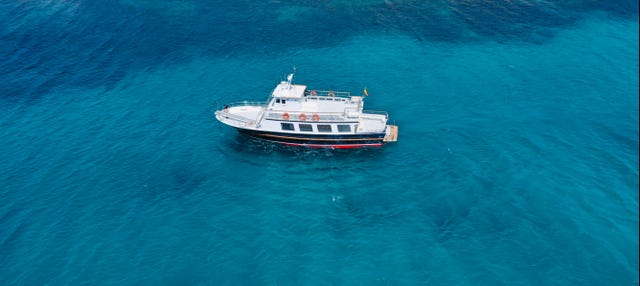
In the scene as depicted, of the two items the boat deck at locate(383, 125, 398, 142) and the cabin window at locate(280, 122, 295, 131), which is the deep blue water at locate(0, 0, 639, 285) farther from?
the cabin window at locate(280, 122, 295, 131)

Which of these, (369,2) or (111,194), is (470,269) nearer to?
(111,194)

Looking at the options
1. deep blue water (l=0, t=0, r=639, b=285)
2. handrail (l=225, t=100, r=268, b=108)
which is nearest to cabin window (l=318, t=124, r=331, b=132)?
deep blue water (l=0, t=0, r=639, b=285)

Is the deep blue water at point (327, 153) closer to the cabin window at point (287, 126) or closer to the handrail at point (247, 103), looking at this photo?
the cabin window at point (287, 126)

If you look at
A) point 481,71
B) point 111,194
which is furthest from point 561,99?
point 111,194

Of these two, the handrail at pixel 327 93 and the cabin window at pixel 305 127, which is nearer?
the cabin window at pixel 305 127

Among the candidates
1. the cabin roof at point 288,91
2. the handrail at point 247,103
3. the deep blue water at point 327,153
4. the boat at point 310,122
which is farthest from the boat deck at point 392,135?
the handrail at point 247,103
